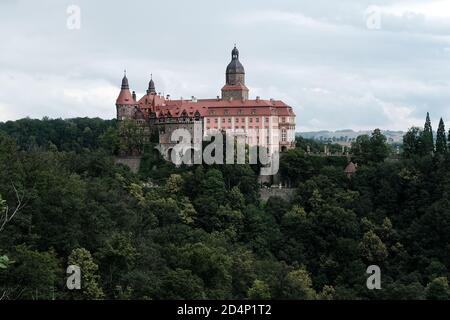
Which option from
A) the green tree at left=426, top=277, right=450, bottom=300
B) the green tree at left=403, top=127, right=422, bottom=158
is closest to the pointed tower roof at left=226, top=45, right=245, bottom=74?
the green tree at left=403, top=127, right=422, bottom=158

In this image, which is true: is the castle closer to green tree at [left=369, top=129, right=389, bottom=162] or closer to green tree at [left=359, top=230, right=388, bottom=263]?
green tree at [left=369, top=129, right=389, bottom=162]

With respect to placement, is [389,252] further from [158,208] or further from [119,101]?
[119,101]

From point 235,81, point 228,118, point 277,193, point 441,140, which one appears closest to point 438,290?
point 441,140

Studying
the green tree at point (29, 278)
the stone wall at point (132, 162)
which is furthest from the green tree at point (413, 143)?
the green tree at point (29, 278)

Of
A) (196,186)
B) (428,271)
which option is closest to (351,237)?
(428,271)

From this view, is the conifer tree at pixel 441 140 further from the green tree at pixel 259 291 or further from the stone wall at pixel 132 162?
the green tree at pixel 259 291
